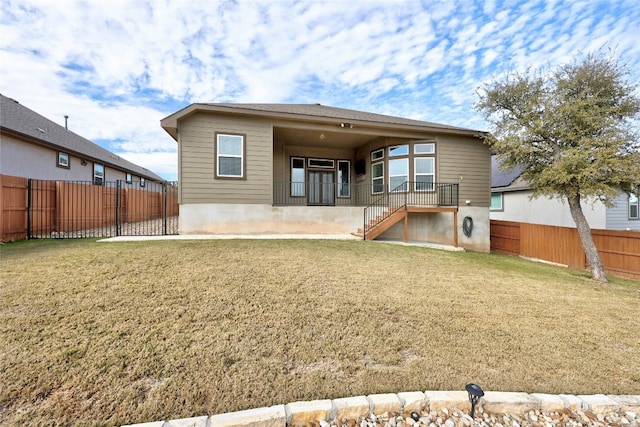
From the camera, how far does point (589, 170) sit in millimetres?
6379

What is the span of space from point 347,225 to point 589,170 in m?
6.66

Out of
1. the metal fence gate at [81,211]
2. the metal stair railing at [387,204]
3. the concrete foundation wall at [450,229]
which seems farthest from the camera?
the concrete foundation wall at [450,229]

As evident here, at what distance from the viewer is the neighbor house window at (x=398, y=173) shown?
34.5 ft

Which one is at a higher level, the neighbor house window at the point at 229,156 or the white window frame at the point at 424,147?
the white window frame at the point at 424,147

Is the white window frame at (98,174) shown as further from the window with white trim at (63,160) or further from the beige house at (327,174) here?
the beige house at (327,174)

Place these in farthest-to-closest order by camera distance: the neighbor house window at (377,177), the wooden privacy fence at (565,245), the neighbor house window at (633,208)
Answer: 1. the neighbor house window at (633,208)
2. the neighbor house window at (377,177)
3. the wooden privacy fence at (565,245)

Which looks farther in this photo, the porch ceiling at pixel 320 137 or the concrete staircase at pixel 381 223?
the porch ceiling at pixel 320 137

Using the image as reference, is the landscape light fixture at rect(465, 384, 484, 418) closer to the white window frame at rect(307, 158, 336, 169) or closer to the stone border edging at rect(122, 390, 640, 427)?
the stone border edging at rect(122, 390, 640, 427)

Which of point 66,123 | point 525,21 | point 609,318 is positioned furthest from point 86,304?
point 66,123

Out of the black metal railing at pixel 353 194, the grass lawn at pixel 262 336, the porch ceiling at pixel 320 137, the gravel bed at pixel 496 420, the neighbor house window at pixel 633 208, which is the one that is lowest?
the gravel bed at pixel 496 420

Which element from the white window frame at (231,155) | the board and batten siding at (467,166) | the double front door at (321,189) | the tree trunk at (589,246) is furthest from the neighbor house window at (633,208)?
the white window frame at (231,155)

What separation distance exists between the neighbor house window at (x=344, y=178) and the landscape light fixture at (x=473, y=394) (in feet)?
35.4

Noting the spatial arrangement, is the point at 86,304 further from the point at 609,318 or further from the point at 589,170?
the point at 589,170

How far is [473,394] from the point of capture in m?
1.89
